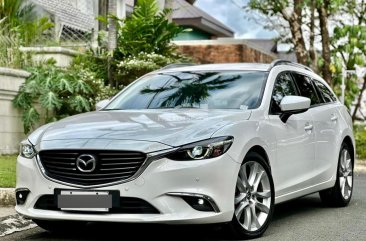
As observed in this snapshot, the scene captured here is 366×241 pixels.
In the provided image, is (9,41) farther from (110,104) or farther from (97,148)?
(97,148)

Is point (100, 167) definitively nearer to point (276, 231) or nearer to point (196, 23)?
point (276, 231)

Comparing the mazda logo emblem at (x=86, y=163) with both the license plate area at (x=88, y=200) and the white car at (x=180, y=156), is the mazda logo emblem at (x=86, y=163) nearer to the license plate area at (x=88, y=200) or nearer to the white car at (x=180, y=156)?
the white car at (x=180, y=156)

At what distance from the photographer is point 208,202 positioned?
626 centimetres

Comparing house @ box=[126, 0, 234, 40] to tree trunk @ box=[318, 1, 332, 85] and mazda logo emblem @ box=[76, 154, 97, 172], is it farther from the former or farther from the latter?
mazda logo emblem @ box=[76, 154, 97, 172]

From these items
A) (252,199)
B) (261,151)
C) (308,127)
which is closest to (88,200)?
(252,199)

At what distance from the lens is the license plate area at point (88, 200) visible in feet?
20.2

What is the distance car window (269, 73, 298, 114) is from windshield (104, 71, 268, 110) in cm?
17

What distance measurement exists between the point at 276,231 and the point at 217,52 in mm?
15276

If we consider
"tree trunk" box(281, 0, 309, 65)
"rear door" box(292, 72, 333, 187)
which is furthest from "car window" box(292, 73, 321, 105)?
"tree trunk" box(281, 0, 309, 65)

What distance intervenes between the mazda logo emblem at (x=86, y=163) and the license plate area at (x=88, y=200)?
175 mm

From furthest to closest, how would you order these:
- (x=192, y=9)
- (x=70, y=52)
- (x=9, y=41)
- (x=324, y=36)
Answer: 1. (x=192, y=9)
2. (x=324, y=36)
3. (x=70, y=52)
4. (x=9, y=41)

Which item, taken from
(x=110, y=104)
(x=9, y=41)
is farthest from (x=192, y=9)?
(x=110, y=104)

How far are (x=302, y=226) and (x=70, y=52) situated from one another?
10129mm

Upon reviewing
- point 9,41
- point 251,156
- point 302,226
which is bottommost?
point 302,226
